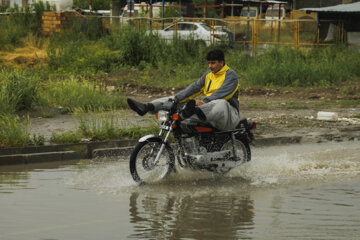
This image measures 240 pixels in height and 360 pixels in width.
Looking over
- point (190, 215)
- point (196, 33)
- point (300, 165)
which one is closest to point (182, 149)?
point (190, 215)

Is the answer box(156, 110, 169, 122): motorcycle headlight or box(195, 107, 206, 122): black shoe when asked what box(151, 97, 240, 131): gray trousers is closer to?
box(195, 107, 206, 122): black shoe

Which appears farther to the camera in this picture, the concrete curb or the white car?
the white car

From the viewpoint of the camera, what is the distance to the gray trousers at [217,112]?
29.0 ft

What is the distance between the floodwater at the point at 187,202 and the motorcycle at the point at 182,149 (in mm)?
194

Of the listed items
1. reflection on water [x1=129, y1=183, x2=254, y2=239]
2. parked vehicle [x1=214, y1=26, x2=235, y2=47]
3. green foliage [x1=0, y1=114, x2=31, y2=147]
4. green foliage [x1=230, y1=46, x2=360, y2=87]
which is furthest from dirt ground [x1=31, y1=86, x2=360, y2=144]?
parked vehicle [x1=214, y1=26, x2=235, y2=47]

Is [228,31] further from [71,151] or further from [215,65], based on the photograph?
[215,65]

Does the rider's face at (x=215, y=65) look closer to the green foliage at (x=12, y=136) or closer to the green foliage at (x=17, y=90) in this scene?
the green foliage at (x=12, y=136)

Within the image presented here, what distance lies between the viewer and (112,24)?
3212cm

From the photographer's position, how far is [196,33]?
30.3m

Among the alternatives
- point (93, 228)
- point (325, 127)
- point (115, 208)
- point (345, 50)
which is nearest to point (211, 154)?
point (115, 208)

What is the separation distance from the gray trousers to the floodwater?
2.55 feet

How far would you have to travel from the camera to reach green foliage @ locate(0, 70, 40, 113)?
13664 mm

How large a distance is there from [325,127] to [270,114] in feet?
6.71

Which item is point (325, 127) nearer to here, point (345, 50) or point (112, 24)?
point (345, 50)
